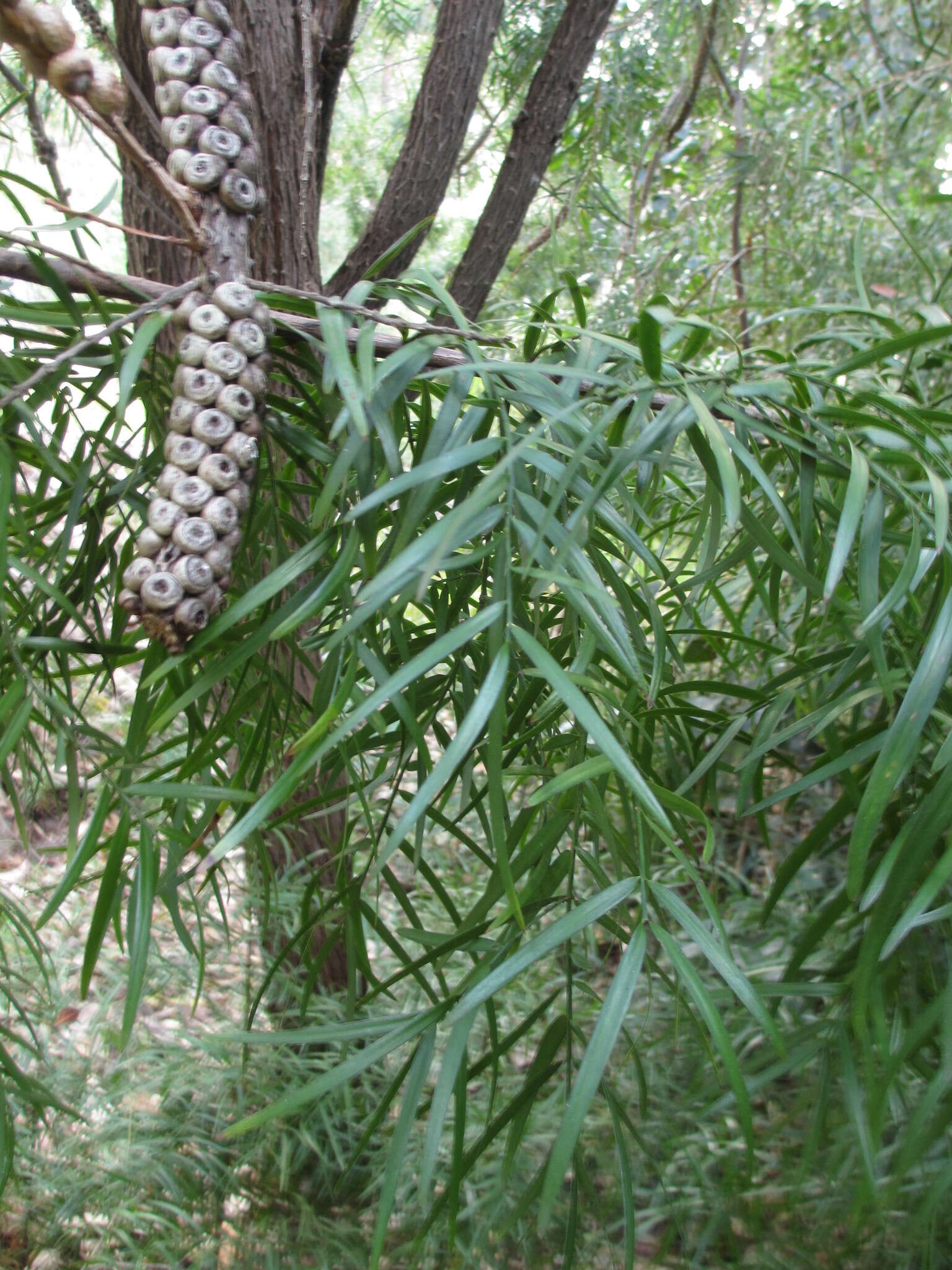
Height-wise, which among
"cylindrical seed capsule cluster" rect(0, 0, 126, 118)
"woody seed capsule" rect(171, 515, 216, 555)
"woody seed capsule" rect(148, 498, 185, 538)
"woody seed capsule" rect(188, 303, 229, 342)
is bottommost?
"woody seed capsule" rect(171, 515, 216, 555)

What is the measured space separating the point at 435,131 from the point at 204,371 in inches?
34.1

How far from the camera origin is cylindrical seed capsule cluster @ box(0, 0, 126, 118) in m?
0.30

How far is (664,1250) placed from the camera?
68cm

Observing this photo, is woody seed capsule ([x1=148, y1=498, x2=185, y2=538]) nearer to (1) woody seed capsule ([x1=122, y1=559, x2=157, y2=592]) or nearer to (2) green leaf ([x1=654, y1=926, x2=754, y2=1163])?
(1) woody seed capsule ([x1=122, y1=559, x2=157, y2=592])

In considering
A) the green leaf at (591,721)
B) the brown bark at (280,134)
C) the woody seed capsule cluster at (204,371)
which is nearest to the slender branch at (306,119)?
the brown bark at (280,134)

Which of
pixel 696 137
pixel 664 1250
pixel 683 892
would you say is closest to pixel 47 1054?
pixel 664 1250

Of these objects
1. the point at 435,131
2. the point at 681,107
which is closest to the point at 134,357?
the point at 435,131

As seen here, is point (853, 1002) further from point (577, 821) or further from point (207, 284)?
point (207, 284)

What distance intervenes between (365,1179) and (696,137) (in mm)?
1794

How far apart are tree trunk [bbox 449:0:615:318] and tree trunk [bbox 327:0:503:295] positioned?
7 centimetres

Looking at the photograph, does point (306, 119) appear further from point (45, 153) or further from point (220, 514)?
point (220, 514)

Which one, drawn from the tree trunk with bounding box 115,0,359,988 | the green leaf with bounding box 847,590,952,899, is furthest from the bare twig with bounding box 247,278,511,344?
the tree trunk with bounding box 115,0,359,988

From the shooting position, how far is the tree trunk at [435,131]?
1043 millimetres

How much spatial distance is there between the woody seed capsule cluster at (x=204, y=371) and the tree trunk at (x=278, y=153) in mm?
311
